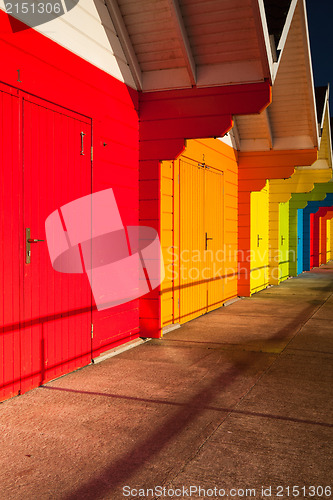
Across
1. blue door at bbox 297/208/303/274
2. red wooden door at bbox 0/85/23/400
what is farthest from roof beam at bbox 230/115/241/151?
blue door at bbox 297/208/303/274

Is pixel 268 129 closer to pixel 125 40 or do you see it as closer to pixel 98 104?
pixel 125 40

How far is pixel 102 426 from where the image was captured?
3.60 metres

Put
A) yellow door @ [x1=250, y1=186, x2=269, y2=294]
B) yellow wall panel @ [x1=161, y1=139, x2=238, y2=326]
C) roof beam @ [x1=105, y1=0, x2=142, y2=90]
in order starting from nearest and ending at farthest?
roof beam @ [x1=105, y1=0, x2=142, y2=90]
yellow wall panel @ [x1=161, y1=139, x2=238, y2=326]
yellow door @ [x1=250, y1=186, x2=269, y2=294]

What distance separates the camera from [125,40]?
19.9ft

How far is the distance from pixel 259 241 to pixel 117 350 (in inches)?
296

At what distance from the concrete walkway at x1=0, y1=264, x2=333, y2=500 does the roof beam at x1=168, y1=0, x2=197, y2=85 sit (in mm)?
3392

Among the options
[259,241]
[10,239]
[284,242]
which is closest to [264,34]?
[10,239]

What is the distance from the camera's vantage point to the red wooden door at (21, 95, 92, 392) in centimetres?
440

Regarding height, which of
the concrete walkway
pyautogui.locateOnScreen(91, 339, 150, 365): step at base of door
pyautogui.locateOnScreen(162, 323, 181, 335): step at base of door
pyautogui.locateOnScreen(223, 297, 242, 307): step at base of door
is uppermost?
pyautogui.locateOnScreen(223, 297, 242, 307): step at base of door

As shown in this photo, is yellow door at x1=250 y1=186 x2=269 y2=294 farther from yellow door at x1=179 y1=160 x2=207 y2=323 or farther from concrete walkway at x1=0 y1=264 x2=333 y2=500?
concrete walkway at x1=0 y1=264 x2=333 y2=500

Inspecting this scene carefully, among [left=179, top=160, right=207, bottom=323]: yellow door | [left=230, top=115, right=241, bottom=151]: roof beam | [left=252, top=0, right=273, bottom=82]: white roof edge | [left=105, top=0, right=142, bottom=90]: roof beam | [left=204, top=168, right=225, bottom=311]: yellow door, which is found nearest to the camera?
[left=252, top=0, right=273, bottom=82]: white roof edge

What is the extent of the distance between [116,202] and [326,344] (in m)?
3.20

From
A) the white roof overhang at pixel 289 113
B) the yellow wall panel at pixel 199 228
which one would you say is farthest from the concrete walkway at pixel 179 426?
the white roof overhang at pixel 289 113

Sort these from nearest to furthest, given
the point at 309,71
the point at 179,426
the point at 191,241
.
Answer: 1. the point at 179,426
2. the point at 191,241
3. the point at 309,71
